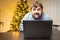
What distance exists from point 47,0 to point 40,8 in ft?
7.88

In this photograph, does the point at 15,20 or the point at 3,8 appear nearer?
the point at 15,20

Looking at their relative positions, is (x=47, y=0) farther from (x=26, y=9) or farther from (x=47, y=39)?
(x=47, y=39)

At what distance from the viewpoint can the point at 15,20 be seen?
464 centimetres

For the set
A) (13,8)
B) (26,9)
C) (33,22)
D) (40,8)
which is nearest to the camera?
(33,22)

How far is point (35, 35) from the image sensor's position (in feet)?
6.21

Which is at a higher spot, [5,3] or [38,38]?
[5,3]

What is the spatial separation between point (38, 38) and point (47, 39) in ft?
0.35

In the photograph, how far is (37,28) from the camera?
187 centimetres

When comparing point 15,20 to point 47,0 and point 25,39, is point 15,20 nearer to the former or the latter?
point 47,0

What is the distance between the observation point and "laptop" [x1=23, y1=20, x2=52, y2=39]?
1843 mm

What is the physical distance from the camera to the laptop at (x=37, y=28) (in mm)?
1843

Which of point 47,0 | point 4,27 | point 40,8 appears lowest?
point 4,27

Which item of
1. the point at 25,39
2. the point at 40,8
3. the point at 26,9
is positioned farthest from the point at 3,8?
the point at 25,39

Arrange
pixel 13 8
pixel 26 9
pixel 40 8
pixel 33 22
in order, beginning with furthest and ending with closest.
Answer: pixel 13 8 < pixel 26 9 < pixel 40 8 < pixel 33 22
